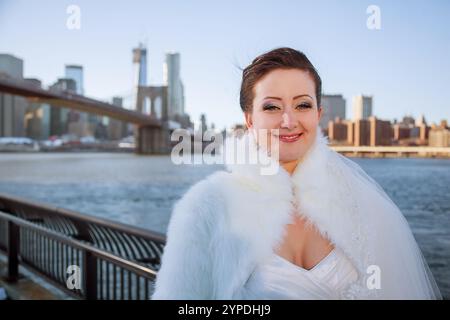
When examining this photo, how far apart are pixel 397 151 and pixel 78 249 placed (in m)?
2.35

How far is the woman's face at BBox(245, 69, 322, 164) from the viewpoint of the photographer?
133 cm

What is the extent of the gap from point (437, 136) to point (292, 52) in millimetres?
1334

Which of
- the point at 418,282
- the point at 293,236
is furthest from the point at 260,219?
the point at 418,282

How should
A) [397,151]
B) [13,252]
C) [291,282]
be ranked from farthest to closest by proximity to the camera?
[13,252] < [397,151] < [291,282]

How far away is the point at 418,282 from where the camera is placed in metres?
1.43

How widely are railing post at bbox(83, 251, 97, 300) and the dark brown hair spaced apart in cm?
247

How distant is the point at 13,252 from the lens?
15.6 ft

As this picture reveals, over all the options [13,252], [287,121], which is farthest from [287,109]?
[13,252]

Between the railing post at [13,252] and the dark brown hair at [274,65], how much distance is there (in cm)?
408

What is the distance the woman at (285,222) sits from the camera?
1278 mm

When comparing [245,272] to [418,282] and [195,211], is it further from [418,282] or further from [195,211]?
[418,282]

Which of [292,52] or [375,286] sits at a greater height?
[292,52]

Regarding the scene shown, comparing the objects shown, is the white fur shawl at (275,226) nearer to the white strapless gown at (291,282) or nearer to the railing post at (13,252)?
the white strapless gown at (291,282)

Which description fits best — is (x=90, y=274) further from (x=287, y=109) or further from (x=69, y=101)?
(x=69, y=101)
